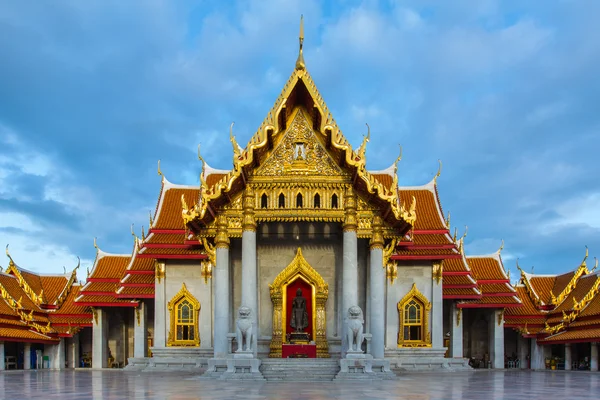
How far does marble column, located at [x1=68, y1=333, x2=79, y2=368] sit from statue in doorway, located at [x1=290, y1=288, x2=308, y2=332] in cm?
1939

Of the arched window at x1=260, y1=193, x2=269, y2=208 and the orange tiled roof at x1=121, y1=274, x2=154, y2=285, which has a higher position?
the arched window at x1=260, y1=193, x2=269, y2=208

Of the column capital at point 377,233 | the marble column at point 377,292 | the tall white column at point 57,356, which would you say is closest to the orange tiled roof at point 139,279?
the tall white column at point 57,356

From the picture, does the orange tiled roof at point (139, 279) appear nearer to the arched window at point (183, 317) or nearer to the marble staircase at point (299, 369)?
the arched window at point (183, 317)

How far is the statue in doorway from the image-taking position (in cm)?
2481

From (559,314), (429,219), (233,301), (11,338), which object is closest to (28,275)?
(11,338)

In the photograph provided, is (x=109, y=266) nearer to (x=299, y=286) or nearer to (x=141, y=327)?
(x=141, y=327)

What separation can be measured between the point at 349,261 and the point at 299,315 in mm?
3441

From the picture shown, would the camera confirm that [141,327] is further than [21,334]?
No

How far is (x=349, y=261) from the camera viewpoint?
22625mm

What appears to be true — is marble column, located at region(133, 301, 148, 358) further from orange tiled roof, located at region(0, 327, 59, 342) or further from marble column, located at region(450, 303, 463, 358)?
marble column, located at region(450, 303, 463, 358)

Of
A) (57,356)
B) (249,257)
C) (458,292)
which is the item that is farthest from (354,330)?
(57,356)

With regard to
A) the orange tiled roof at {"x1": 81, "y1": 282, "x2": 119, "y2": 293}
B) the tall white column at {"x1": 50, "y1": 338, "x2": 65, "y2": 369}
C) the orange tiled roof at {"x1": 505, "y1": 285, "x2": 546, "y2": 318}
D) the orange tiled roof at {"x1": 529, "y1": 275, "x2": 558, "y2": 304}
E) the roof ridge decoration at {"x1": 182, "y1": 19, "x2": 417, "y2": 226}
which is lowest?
the tall white column at {"x1": 50, "y1": 338, "x2": 65, "y2": 369}

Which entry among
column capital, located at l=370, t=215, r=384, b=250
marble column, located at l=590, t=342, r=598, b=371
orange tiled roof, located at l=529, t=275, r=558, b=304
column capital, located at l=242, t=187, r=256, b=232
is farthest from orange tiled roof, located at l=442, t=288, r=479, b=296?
column capital, located at l=242, t=187, r=256, b=232

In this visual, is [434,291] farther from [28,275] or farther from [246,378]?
[28,275]
